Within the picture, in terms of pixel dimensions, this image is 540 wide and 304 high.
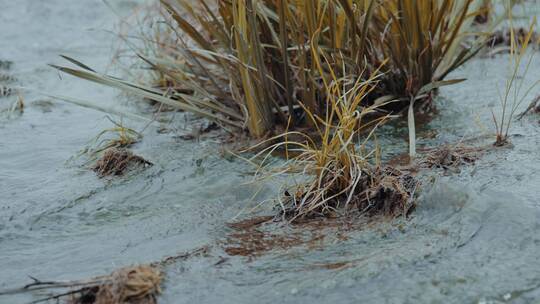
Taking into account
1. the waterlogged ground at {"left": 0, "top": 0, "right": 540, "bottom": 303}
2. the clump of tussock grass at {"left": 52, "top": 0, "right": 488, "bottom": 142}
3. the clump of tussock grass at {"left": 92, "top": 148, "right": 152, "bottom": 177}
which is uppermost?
the clump of tussock grass at {"left": 52, "top": 0, "right": 488, "bottom": 142}

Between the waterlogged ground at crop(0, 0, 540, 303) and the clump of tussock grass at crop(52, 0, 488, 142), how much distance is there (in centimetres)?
22

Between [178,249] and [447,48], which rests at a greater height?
[447,48]

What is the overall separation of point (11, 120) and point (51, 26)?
7.67 feet

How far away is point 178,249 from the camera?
2326 mm

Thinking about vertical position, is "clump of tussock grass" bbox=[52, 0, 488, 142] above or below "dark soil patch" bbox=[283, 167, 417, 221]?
above

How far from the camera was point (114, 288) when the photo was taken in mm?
1929

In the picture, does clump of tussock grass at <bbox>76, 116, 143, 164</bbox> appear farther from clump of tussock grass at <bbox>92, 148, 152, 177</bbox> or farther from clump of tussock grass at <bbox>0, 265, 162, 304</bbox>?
clump of tussock grass at <bbox>0, 265, 162, 304</bbox>

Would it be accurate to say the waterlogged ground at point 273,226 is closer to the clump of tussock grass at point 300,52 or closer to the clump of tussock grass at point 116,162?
the clump of tussock grass at point 116,162

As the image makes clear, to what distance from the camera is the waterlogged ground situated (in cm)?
200

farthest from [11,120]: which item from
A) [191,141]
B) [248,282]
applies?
[248,282]

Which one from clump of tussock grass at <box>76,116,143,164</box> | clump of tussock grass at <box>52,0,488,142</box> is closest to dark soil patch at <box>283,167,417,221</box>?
clump of tussock grass at <box>52,0,488,142</box>

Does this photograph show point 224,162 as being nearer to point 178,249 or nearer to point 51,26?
point 178,249

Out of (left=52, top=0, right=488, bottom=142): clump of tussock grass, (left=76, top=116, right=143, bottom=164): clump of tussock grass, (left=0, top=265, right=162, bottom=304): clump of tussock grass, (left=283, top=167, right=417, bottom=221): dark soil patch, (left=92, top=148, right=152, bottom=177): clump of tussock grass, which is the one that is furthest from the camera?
(left=76, top=116, right=143, bottom=164): clump of tussock grass

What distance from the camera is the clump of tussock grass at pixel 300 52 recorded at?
9.97ft
